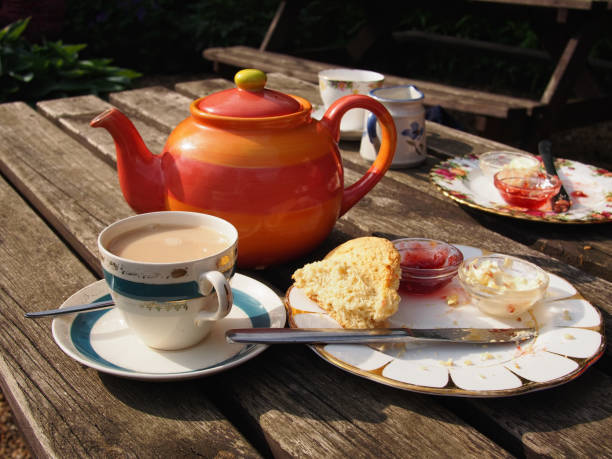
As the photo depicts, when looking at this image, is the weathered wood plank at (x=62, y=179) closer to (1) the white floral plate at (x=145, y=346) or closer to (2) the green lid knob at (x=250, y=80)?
(1) the white floral plate at (x=145, y=346)

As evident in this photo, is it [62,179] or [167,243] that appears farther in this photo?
[62,179]

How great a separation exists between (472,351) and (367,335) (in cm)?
14

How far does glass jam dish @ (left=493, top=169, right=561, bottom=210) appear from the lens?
50.8 inches

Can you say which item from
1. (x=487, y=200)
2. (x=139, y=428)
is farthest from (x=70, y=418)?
(x=487, y=200)

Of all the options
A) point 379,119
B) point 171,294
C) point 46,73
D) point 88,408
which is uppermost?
point 379,119

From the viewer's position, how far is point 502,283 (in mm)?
937

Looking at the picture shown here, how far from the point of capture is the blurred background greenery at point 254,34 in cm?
545

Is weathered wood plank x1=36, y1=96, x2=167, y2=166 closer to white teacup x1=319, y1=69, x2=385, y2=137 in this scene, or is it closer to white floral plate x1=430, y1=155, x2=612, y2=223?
white teacup x1=319, y1=69, x2=385, y2=137

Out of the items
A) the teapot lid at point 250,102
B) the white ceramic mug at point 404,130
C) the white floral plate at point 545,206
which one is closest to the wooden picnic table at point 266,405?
the white floral plate at point 545,206

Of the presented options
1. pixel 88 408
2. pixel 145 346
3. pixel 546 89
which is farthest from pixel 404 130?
pixel 546 89

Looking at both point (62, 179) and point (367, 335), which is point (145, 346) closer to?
point (367, 335)

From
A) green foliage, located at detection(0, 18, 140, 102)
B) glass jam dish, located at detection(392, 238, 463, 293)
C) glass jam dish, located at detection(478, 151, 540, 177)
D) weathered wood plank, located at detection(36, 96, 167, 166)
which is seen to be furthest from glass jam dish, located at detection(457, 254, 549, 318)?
green foliage, located at detection(0, 18, 140, 102)

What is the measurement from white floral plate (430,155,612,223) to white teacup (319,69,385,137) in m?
0.33

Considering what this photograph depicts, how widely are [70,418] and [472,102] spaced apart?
2757 millimetres
